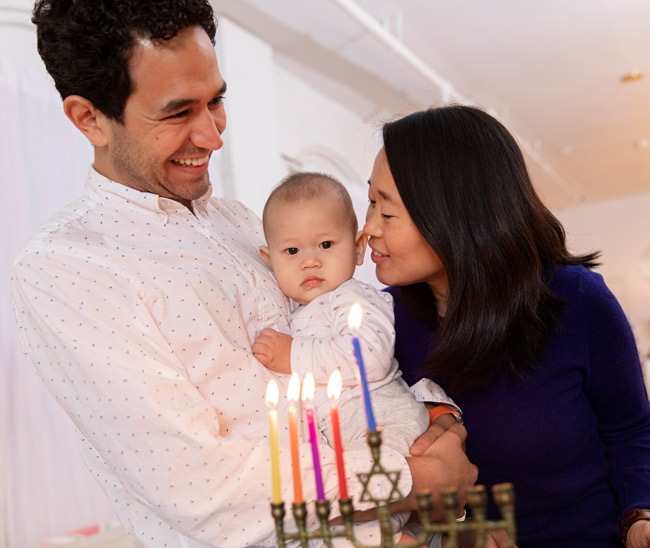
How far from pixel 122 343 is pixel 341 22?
4186mm

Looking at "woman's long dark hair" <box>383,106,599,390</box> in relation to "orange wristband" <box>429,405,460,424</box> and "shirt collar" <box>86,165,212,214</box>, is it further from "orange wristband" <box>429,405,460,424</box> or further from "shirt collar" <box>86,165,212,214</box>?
"shirt collar" <box>86,165,212,214</box>

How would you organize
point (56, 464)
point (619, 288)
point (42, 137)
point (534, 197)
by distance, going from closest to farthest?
point (534, 197) < point (56, 464) < point (42, 137) < point (619, 288)

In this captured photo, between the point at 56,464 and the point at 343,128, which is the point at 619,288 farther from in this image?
the point at 56,464

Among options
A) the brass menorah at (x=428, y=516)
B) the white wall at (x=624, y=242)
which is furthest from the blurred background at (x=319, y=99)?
the white wall at (x=624, y=242)

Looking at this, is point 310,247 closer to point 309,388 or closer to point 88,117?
point 88,117

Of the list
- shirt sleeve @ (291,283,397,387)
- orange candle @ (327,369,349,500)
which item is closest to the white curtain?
shirt sleeve @ (291,283,397,387)

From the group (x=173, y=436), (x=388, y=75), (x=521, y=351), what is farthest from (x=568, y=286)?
(x=388, y=75)

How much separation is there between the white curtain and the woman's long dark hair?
2005mm

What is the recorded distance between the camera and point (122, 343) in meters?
1.27

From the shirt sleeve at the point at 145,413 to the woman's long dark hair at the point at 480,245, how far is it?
0.53 meters

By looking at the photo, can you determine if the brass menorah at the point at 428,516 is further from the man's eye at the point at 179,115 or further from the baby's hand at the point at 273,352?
the man's eye at the point at 179,115

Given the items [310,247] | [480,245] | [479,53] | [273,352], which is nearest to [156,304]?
[273,352]

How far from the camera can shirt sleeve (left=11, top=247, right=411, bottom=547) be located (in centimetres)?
124

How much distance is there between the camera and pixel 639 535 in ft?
5.21
